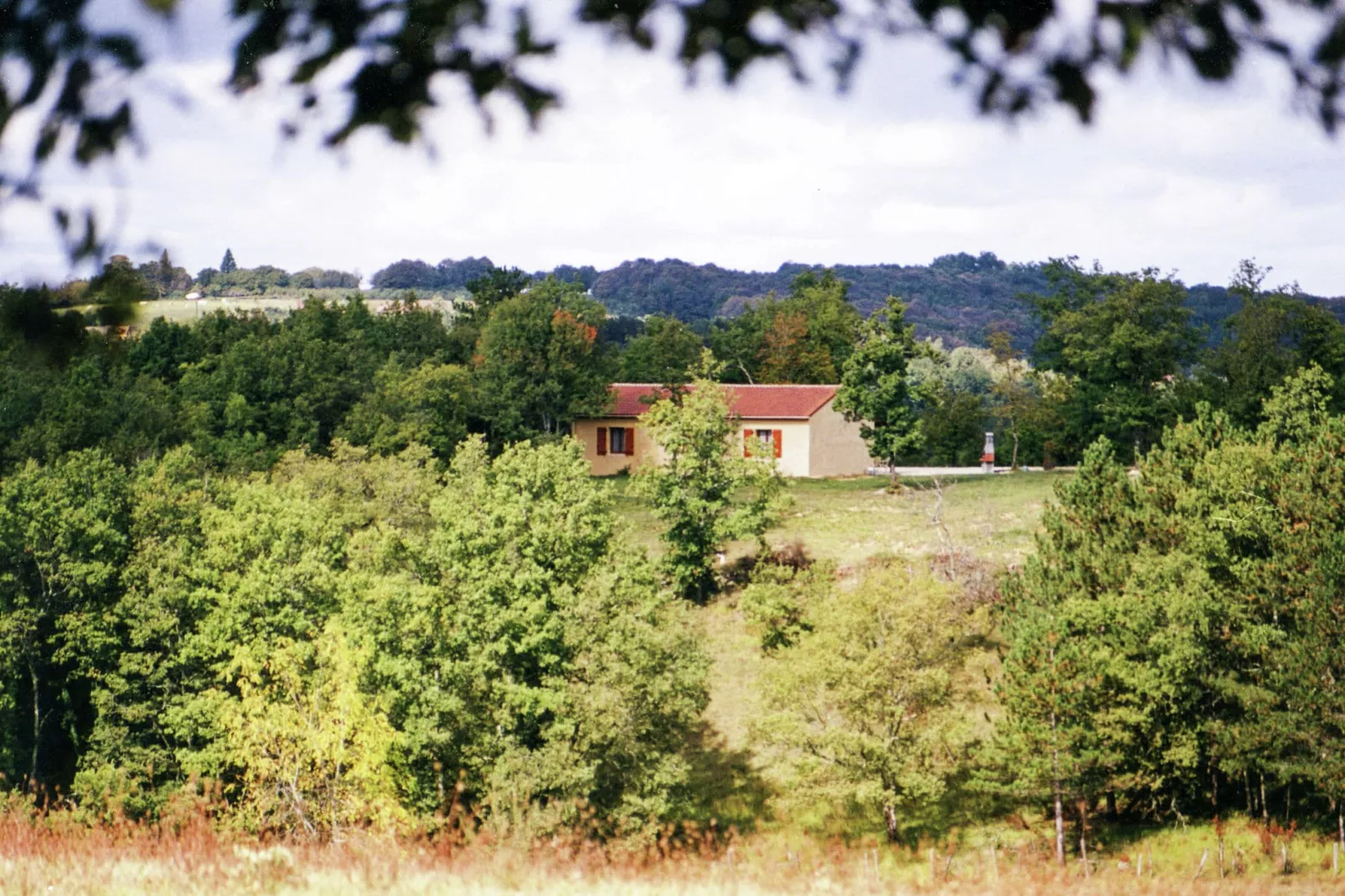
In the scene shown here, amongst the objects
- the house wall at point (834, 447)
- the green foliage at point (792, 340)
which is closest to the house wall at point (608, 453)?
the house wall at point (834, 447)

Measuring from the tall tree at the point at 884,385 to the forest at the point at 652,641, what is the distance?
761cm

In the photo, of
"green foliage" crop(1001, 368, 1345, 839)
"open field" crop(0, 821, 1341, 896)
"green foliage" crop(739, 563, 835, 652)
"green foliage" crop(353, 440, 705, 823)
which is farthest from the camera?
"green foliage" crop(739, 563, 835, 652)

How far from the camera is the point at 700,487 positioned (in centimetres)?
3416

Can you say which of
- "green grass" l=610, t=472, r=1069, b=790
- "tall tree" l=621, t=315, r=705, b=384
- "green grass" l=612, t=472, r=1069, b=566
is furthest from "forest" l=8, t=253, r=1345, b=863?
"tall tree" l=621, t=315, r=705, b=384

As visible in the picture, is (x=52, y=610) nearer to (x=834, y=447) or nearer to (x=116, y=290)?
(x=116, y=290)

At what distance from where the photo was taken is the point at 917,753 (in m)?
21.7

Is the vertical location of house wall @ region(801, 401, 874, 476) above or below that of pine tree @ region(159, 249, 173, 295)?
below

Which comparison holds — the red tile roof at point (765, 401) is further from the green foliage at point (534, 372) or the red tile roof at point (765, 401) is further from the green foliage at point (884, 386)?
the green foliage at point (884, 386)

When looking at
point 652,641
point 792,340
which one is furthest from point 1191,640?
point 792,340

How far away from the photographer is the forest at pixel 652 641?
65.8ft

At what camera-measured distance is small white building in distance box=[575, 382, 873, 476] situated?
4762 centimetres

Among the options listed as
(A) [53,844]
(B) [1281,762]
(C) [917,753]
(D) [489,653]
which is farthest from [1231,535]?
(A) [53,844]

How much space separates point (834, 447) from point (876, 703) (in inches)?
1115

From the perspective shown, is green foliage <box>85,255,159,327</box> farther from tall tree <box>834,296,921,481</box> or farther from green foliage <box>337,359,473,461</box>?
tall tree <box>834,296,921,481</box>
